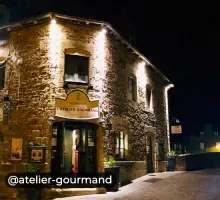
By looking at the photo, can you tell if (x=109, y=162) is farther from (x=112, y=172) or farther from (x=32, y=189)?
(x=32, y=189)

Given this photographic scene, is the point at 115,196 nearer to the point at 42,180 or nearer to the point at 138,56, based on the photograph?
the point at 42,180

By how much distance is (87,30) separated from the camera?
11125 mm

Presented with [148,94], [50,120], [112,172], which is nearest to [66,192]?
[112,172]

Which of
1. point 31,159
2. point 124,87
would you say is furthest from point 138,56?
point 31,159

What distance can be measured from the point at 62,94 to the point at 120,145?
3550 mm

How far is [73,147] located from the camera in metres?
10.7

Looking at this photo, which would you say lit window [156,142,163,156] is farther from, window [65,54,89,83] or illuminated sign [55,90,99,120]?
window [65,54,89,83]

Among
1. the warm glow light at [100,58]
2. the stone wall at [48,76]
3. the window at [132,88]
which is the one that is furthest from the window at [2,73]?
the window at [132,88]

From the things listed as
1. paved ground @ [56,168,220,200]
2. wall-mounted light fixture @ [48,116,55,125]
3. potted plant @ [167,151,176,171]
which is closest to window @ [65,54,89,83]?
wall-mounted light fixture @ [48,116,55,125]

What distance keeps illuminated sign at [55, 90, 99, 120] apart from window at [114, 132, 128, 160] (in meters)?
1.76

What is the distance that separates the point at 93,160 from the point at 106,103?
2.31 m

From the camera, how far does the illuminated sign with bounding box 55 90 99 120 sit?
1011cm

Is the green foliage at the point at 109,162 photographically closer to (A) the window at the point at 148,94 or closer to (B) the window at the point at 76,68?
(B) the window at the point at 76,68

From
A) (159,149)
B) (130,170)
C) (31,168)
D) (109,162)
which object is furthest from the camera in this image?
(159,149)
